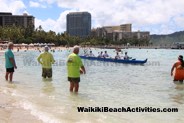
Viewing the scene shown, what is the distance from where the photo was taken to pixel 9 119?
8.16 metres

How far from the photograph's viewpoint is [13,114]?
873 cm

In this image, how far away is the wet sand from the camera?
8.10 m

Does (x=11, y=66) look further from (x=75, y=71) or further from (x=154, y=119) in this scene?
(x=154, y=119)

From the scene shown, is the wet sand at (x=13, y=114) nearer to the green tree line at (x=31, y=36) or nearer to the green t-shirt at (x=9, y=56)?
the green t-shirt at (x=9, y=56)

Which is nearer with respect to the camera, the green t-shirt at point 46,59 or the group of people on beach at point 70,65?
the group of people on beach at point 70,65

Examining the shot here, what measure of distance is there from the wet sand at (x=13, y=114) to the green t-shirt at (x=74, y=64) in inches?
90.7

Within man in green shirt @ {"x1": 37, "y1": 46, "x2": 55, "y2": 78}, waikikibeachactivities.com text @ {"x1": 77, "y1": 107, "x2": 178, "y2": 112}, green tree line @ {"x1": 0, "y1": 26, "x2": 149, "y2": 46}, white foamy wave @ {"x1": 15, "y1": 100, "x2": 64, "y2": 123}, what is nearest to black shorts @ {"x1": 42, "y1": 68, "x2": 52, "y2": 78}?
man in green shirt @ {"x1": 37, "y1": 46, "x2": 55, "y2": 78}

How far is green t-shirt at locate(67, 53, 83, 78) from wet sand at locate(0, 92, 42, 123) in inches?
90.7

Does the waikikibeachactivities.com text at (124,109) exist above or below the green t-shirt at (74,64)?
below

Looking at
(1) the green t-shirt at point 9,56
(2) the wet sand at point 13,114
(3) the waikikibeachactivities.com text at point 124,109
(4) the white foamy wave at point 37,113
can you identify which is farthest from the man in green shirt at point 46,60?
(3) the waikikibeachactivities.com text at point 124,109

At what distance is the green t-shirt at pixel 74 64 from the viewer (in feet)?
37.5

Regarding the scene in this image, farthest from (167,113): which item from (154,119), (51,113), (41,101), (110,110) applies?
(41,101)

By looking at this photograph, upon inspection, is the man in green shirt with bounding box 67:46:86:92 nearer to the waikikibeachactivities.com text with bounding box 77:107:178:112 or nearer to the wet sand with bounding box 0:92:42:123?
the waikikibeachactivities.com text with bounding box 77:107:178:112

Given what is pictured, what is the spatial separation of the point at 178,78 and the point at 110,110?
803cm
